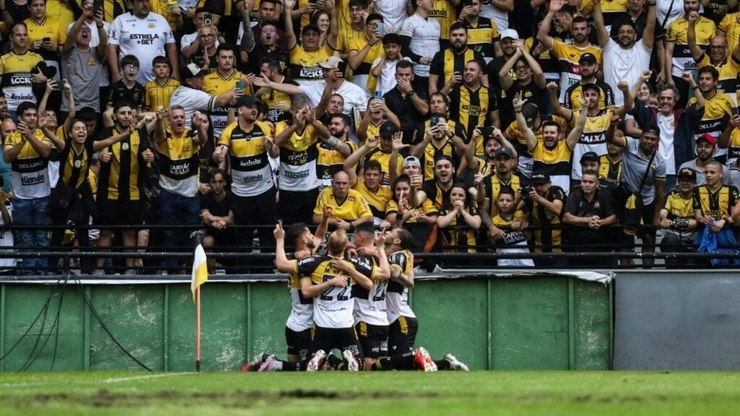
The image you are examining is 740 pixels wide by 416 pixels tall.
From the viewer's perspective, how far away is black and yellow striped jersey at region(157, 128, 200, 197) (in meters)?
23.1

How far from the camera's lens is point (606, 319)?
74.7 ft

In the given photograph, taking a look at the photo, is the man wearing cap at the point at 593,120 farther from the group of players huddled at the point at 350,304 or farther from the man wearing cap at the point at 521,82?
the group of players huddled at the point at 350,304

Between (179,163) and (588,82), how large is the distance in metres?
6.47

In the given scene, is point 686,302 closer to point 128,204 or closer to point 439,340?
point 439,340

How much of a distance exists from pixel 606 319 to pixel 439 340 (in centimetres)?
244

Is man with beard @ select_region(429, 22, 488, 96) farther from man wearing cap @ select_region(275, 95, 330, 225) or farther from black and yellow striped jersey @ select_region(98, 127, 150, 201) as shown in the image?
black and yellow striped jersey @ select_region(98, 127, 150, 201)

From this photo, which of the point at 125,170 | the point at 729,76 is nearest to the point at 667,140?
the point at 729,76

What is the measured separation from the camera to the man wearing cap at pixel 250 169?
22.8 m

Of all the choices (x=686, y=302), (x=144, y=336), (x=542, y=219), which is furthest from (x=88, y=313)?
(x=686, y=302)

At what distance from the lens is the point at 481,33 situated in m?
25.8

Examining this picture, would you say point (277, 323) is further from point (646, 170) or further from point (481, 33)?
point (481, 33)

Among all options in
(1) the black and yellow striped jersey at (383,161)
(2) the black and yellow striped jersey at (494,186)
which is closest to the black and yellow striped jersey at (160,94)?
(1) the black and yellow striped jersey at (383,161)

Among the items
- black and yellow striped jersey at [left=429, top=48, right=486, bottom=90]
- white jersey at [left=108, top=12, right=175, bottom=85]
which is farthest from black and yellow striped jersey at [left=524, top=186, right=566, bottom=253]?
white jersey at [left=108, top=12, right=175, bottom=85]

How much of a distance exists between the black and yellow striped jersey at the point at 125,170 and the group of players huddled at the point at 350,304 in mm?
4136
